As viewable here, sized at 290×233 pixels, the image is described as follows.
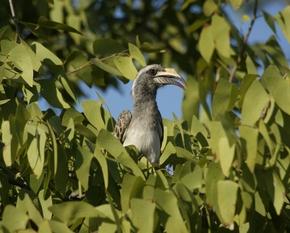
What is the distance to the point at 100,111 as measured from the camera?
4.03 m

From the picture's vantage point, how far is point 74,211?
10.3 feet

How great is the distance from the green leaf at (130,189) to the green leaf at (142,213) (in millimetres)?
128

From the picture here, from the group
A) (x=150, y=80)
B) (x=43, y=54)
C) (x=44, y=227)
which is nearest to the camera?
(x=44, y=227)

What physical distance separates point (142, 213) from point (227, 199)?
0.28 meters

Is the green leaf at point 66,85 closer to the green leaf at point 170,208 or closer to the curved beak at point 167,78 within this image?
the green leaf at point 170,208

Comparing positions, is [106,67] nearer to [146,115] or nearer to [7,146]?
[7,146]

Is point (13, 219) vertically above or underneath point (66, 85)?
underneath

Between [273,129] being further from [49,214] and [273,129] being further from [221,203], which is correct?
[49,214]

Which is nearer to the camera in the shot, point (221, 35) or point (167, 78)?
point (221, 35)

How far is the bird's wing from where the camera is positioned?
5.87 m

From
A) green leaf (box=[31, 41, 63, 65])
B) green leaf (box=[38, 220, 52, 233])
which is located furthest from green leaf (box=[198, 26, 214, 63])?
green leaf (box=[31, 41, 63, 65])

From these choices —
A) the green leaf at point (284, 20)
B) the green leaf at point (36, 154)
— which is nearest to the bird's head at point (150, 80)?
the green leaf at point (284, 20)

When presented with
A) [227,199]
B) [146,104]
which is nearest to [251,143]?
[227,199]

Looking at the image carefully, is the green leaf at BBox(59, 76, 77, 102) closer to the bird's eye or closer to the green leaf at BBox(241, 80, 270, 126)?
the green leaf at BBox(241, 80, 270, 126)
